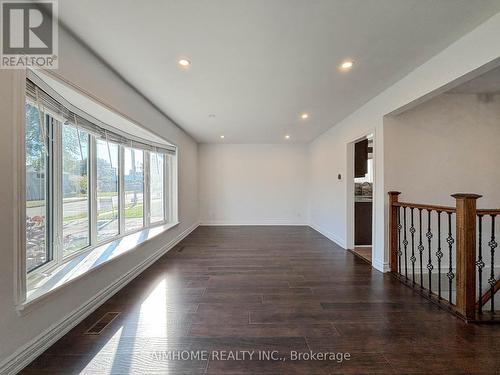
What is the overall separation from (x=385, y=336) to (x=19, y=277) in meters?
2.72

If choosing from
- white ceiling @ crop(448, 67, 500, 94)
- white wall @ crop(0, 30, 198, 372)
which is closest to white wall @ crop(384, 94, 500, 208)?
white ceiling @ crop(448, 67, 500, 94)

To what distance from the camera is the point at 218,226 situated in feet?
21.6

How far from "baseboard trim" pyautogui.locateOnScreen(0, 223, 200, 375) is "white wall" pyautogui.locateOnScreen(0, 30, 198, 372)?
0.03 meters

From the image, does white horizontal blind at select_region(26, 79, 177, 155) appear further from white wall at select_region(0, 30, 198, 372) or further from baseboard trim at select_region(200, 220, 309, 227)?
baseboard trim at select_region(200, 220, 309, 227)

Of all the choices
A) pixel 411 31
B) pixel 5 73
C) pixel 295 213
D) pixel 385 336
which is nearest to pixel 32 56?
pixel 5 73

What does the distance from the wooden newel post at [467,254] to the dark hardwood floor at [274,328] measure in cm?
19

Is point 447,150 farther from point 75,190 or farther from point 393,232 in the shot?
point 75,190

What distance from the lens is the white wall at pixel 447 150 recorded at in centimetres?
312

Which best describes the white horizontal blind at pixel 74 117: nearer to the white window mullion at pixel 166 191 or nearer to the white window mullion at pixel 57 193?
the white window mullion at pixel 57 193

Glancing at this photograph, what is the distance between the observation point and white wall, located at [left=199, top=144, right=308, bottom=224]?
22.3 feet

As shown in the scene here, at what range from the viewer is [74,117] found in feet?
7.26

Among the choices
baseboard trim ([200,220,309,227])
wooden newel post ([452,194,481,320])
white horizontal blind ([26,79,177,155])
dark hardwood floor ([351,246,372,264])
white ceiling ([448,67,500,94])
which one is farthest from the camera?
baseboard trim ([200,220,309,227])

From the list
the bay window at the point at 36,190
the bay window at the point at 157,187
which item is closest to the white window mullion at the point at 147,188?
the bay window at the point at 157,187

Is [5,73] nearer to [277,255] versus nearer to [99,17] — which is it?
[99,17]
